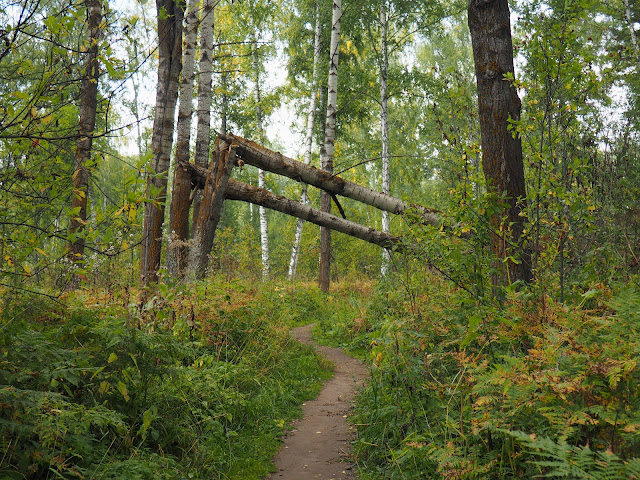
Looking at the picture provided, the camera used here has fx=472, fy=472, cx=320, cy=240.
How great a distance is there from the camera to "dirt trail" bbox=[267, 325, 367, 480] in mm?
4137

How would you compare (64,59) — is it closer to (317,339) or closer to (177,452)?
(177,452)

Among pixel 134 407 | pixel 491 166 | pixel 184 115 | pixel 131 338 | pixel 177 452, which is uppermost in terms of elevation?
pixel 184 115

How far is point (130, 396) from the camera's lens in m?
3.66

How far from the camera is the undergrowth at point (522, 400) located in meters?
2.37

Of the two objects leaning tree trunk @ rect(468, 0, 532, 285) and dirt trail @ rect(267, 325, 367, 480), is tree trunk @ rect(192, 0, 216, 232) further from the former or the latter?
leaning tree trunk @ rect(468, 0, 532, 285)

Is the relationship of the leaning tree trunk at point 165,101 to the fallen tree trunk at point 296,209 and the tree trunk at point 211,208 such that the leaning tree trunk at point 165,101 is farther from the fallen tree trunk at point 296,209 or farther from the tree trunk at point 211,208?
the fallen tree trunk at point 296,209

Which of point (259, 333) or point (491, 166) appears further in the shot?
point (259, 333)

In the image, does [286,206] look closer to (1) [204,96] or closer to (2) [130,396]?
(1) [204,96]

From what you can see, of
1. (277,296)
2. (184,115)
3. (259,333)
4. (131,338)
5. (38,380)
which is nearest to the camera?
(38,380)

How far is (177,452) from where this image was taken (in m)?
3.81

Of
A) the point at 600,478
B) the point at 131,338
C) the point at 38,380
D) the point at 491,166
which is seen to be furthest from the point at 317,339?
the point at 600,478

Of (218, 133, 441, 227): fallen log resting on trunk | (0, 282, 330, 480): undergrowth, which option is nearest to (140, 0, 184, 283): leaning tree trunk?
(218, 133, 441, 227): fallen log resting on trunk

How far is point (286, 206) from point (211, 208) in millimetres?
1326

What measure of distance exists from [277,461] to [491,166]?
3.69 metres
